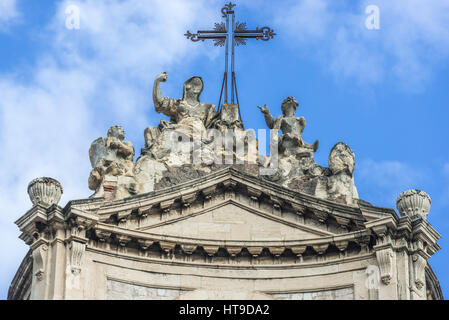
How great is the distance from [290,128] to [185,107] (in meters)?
2.62

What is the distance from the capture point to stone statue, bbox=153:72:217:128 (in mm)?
→ 42188

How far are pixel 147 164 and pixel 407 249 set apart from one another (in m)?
6.43

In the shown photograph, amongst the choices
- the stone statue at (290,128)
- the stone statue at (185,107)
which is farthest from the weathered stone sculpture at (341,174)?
the stone statue at (185,107)

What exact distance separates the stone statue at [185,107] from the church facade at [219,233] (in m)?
1.17

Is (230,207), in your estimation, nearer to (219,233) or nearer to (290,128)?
(219,233)

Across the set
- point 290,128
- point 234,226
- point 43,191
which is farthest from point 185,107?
point 43,191

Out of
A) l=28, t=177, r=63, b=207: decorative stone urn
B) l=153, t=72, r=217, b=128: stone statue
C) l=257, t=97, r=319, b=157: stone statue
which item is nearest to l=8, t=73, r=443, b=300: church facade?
l=28, t=177, r=63, b=207: decorative stone urn

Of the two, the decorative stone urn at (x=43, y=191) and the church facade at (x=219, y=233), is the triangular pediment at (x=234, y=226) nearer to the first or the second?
the church facade at (x=219, y=233)

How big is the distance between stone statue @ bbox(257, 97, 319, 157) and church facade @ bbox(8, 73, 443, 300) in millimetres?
231

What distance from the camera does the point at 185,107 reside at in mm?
42344

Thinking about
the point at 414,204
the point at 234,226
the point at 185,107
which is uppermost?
the point at 185,107

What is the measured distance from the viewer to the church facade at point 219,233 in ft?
126

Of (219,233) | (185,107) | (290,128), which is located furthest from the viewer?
(185,107)
